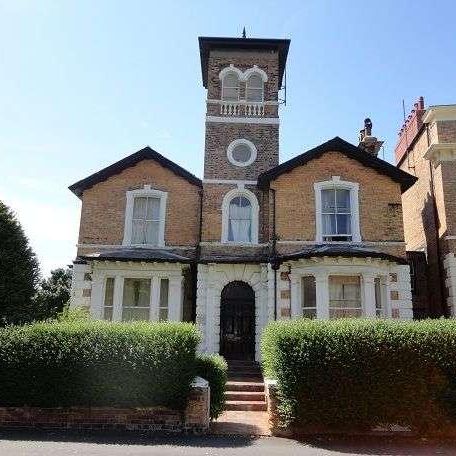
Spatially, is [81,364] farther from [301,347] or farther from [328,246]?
[328,246]

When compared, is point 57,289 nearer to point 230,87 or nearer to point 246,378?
point 230,87

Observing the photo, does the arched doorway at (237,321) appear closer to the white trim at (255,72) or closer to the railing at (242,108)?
the railing at (242,108)

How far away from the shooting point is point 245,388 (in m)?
12.5


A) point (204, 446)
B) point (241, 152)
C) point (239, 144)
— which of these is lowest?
point (204, 446)

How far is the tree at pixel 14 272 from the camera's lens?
15195 millimetres

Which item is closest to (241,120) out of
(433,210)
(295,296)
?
(295,296)

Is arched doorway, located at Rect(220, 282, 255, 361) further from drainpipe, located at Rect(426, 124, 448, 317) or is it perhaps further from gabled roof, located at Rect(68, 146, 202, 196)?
drainpipe, located at Rect(426, 124, 448, 317)

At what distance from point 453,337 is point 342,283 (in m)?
6.39

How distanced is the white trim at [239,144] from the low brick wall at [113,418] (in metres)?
10.2

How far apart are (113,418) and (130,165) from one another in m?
10.7

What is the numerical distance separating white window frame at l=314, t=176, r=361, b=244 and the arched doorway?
10.9ft

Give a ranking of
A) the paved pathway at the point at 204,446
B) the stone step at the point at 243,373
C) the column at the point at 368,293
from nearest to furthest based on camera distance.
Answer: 1. the paved pathway at the point at 204,446
2. the stone step at the point at 243,373
3. the column at the point at 368,293

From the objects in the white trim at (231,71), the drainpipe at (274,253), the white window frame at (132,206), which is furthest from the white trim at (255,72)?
the white window frame at (132,206)

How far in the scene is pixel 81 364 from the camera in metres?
9.16
